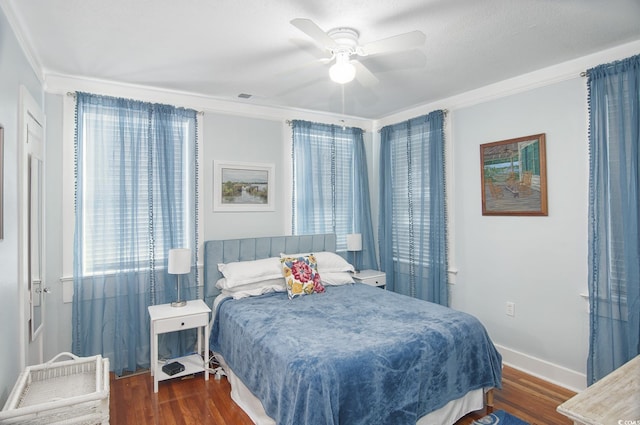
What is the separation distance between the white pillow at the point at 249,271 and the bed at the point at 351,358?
0.17 meters

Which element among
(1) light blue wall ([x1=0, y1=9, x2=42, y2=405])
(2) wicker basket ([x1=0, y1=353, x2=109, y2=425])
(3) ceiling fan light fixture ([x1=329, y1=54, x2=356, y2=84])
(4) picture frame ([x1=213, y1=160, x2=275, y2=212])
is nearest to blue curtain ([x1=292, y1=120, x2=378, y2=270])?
(4) picture frame ([x1=213, y1=160, x2=275, y2=212])

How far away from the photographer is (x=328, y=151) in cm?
453

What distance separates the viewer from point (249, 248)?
153 inches

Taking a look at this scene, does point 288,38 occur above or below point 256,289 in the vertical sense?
above

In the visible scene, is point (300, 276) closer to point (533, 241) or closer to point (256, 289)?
point (256, 289)

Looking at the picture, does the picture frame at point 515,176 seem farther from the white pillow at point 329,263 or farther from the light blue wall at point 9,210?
the light blue wall at point 9,210

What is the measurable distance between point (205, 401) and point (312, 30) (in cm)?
272

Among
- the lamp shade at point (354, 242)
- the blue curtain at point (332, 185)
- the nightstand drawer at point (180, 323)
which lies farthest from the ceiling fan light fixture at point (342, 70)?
the lamp shade at point (354, 242)

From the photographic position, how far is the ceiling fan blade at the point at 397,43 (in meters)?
2.04

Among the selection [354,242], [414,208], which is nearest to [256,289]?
[354,242]

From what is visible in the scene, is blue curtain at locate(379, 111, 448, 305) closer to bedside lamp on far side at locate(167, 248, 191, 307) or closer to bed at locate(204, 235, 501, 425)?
bed at locate(204, 235, 501, 425)

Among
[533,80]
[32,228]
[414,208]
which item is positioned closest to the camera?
[32,228]

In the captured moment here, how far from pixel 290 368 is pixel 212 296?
1.82 m

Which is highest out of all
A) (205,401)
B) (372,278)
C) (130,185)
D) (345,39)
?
(345,39)
